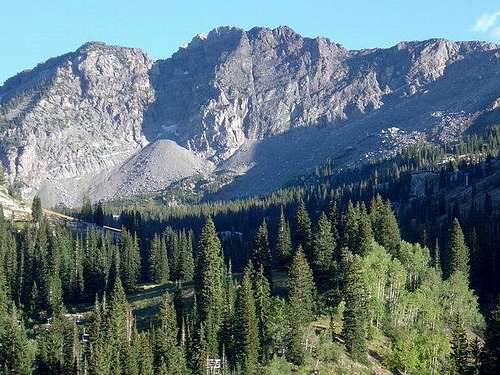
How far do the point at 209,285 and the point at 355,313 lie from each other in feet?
81.4

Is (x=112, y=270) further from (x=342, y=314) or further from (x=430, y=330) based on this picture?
(x=430, y=330)

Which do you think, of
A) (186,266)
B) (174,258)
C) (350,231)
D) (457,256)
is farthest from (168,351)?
(174,258)

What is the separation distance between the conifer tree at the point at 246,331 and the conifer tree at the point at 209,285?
4.54 metres

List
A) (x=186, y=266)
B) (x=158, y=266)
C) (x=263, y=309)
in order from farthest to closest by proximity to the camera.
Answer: (x=158, y=266)
(x=186, y=266)
(x=263, y=309)

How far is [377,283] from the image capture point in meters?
106

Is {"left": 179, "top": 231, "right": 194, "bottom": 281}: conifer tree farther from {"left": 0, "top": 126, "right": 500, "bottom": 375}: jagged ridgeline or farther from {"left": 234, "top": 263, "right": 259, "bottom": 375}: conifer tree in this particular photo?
{"left": 234, "top": 263, "right": 259, "bottom": 375}: conifer tree

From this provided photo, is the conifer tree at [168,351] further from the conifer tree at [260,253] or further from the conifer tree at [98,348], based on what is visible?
the conifer tree at [260,253]

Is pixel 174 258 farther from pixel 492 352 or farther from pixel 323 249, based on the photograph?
pixel 492 352

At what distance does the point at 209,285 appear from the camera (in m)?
107

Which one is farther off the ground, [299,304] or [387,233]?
[387,233]

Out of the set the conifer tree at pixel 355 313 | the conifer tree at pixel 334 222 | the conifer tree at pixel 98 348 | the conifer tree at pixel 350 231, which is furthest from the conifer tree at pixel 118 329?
the conifer tree at pixel 334 222

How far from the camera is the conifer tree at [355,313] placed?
92188mm

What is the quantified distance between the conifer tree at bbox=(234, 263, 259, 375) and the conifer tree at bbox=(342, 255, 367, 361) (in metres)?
12.4

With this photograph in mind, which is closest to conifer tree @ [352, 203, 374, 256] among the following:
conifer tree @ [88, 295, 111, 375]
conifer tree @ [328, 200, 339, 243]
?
conifer tree @ [328, 200, 339, 243]
